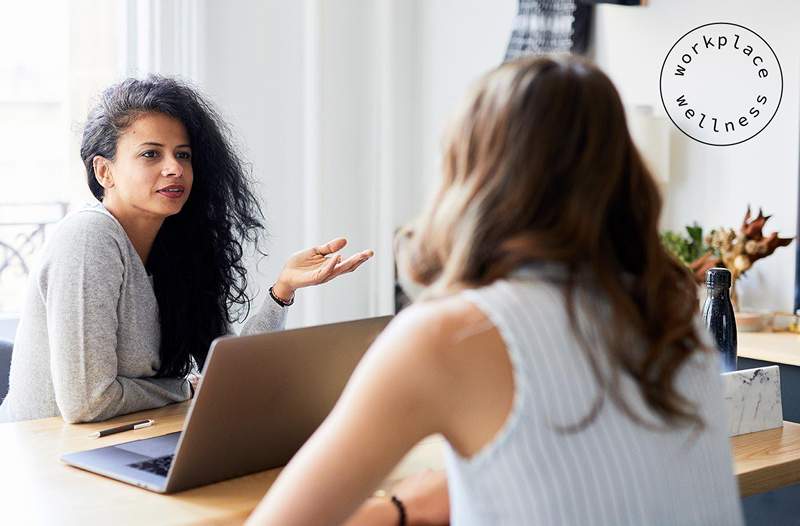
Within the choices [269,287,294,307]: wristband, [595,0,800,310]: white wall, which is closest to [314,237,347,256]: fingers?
[269,287,294,307]: wristband

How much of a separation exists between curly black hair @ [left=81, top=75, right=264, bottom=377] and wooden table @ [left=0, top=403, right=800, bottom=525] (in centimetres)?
33

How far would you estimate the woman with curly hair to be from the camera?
5.99 ft

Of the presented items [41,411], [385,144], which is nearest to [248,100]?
[385,144]

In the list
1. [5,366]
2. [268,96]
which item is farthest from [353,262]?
[268,96]

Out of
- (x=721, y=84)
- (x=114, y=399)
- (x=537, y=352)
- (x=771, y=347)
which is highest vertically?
(x=721, y=84)

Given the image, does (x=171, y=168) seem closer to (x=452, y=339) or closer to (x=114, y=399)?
(x=114, y=399)

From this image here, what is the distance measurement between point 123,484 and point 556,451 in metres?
0.72

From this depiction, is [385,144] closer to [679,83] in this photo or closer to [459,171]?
[679,83]

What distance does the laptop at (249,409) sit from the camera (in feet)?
4.33

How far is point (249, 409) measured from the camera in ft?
4.51

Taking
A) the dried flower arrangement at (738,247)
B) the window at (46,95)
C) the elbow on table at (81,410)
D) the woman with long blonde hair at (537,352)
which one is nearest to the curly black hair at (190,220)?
the elbow on table at (81,410)

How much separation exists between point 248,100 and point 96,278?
7.25 feet

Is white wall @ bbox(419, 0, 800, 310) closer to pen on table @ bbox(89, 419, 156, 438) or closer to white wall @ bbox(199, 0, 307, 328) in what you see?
white wall @ bbox(199, 0, 307, 328)

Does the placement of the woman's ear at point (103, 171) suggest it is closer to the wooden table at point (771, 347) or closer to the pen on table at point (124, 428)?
the pen on table at point (124, 428)
